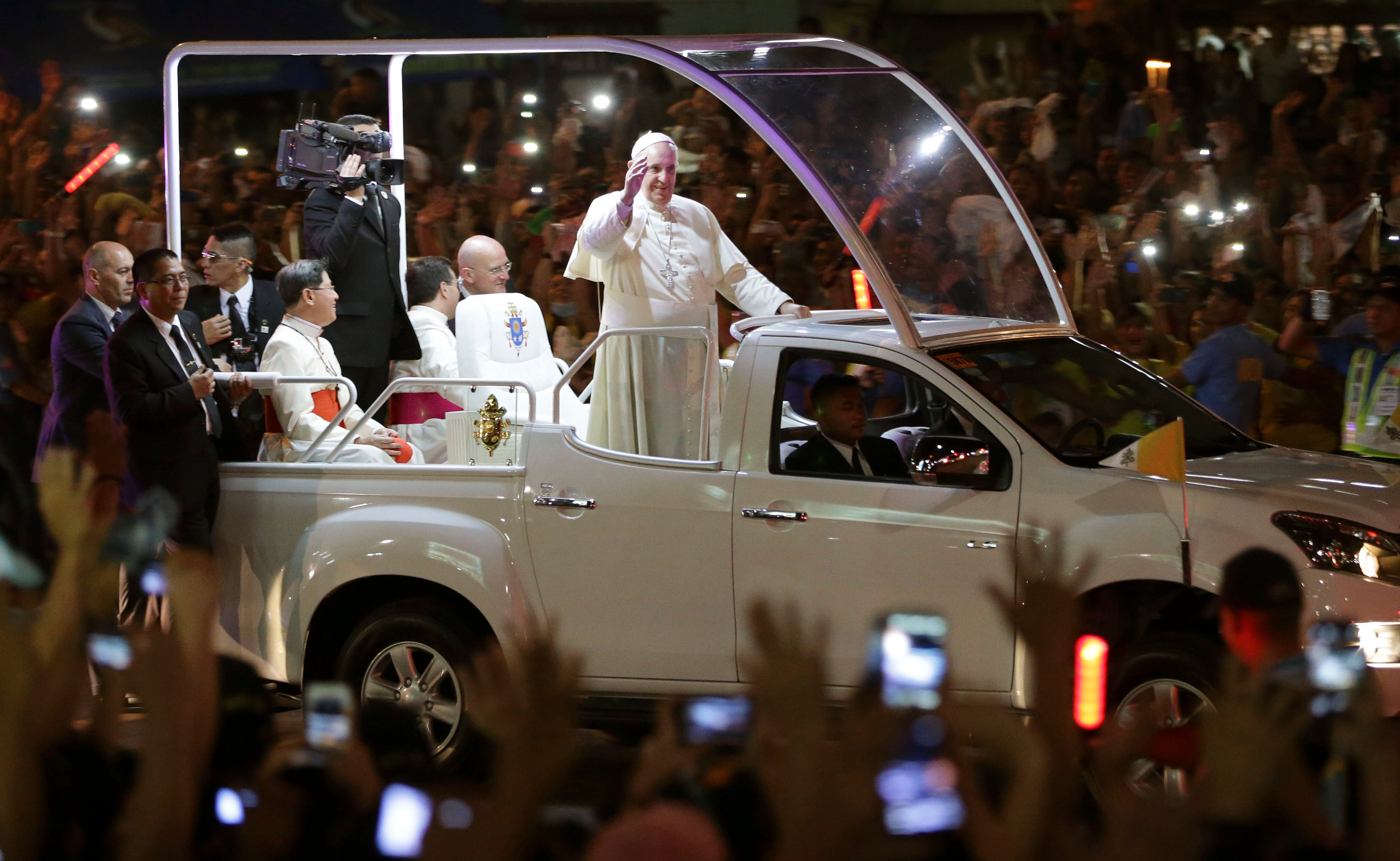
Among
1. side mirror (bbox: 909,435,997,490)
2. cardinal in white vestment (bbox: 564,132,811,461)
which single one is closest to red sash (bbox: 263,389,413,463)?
cardinal in white vestment (bbox: 564,132,811,461)

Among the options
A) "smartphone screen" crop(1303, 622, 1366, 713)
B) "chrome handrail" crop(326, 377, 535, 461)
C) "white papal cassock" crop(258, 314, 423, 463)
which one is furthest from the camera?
"white papal cassock" crop(258, 314, 423, 463)

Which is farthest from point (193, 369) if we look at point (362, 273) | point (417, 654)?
point (417, 654)

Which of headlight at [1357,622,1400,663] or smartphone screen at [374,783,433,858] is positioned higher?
smartphone screen at [374,783,433,858]

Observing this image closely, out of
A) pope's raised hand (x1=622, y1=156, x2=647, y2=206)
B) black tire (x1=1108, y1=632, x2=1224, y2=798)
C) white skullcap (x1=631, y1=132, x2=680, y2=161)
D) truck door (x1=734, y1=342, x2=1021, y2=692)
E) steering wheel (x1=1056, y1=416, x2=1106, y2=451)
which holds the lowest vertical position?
black tire (x1=1108, y1=632, x2=1224, y2=798)

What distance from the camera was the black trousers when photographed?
7566 mm

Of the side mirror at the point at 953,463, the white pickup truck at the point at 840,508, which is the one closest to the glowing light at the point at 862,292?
the white pickup truck at the point at 840,508

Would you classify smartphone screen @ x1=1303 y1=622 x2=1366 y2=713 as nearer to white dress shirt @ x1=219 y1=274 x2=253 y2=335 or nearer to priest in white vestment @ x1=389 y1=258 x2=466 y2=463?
priest in white vestment @ x1=389 y1=258 x2=466 y2=463

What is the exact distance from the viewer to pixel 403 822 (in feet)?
5.87

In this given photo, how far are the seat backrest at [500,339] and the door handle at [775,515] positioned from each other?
91.3 inches

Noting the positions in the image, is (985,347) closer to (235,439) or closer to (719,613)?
(719,613)

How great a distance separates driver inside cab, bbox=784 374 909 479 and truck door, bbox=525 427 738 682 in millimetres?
305

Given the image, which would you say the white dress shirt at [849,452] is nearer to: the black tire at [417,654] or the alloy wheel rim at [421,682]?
the black tire at [417,654]

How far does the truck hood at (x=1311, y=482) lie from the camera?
5012mm

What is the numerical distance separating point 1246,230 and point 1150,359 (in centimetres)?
163
